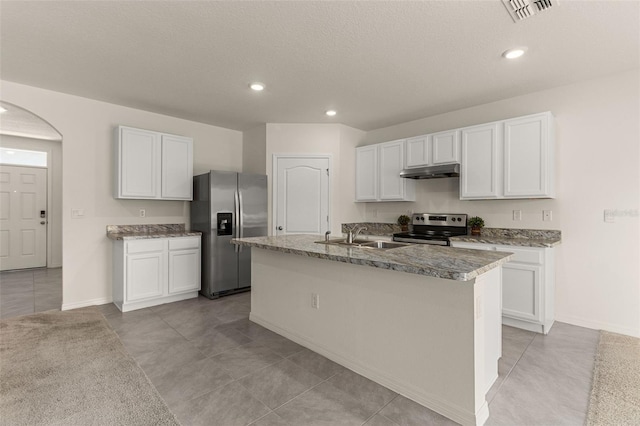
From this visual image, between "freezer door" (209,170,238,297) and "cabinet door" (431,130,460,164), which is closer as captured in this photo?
"cabinet door" (431,130,460,164)

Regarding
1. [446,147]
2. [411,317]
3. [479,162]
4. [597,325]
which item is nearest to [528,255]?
[597,325]

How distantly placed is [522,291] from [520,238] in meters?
0.71

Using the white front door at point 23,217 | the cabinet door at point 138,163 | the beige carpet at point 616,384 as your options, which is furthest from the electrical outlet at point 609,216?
the white front door at point 23,217

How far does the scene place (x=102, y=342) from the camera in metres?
2.84

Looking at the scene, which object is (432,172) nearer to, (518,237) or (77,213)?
(518,237)

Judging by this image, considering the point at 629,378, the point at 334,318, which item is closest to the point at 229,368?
the point at 334,318

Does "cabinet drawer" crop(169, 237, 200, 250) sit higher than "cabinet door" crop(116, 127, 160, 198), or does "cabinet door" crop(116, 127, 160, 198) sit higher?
"cabinet door" crop(116, 127, 160, 198)

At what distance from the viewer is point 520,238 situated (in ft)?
11.8

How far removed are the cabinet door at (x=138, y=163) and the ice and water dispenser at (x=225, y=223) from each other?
888 millimetres

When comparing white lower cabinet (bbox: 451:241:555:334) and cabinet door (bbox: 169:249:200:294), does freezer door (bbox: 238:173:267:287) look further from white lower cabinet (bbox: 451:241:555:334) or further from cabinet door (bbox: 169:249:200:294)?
white lower cabinet (bbox: 451:241:555:334)

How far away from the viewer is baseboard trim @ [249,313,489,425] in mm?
1774

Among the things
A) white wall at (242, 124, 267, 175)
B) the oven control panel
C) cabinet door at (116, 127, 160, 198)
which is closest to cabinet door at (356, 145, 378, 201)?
the oven control panel

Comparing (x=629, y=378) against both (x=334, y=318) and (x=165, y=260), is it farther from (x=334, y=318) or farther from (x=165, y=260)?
(x=165, y=260)

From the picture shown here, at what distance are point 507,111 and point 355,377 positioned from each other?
3505mm
